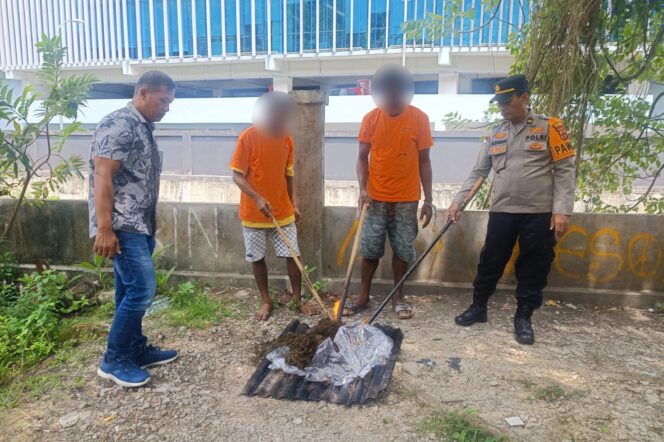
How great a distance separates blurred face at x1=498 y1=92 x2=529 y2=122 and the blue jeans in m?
2.65

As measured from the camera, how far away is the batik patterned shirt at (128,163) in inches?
109

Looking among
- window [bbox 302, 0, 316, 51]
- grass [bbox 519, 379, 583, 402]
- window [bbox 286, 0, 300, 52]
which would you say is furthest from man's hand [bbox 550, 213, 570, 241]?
window [bbox 286, 0, 300, 52]

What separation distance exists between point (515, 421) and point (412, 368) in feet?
2.47

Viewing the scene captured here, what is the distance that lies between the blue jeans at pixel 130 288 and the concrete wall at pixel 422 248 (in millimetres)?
1701

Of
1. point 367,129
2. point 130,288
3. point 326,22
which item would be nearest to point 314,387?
point 130,288

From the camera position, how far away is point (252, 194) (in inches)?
149

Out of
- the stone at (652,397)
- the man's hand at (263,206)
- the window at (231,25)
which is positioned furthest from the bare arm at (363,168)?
the window at (231,25)

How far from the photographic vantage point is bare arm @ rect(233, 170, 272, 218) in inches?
149

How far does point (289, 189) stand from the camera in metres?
4.18

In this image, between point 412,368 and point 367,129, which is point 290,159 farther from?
point 412,368

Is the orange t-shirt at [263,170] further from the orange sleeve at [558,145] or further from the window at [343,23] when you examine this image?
the window at [343,23]

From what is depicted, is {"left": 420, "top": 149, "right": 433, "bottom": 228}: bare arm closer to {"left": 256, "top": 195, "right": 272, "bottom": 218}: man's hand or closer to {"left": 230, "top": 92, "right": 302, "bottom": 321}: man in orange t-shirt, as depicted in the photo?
{"left": 230, "top": 92, "right": 302, "bottom": 321}: man in orange t-shirt

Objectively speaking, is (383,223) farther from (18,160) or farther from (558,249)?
(18,160)

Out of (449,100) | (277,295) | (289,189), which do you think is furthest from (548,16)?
(449,100)
